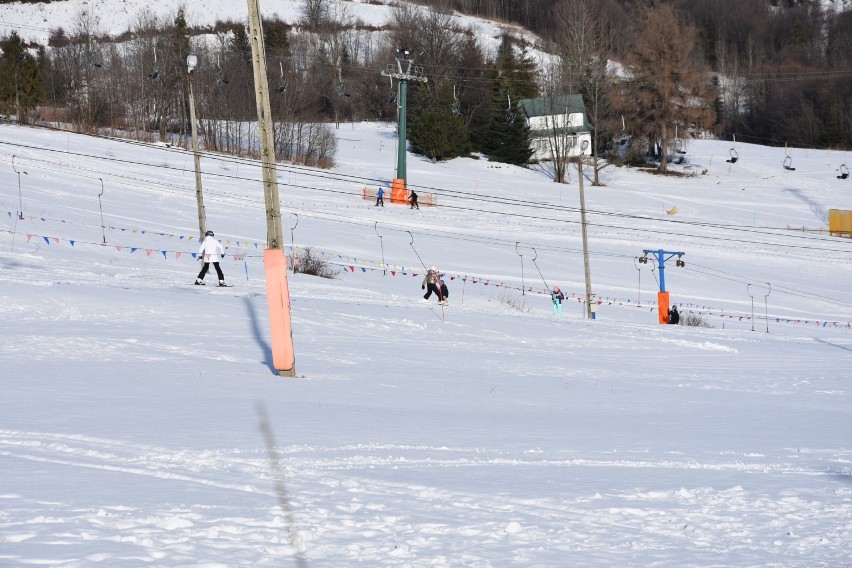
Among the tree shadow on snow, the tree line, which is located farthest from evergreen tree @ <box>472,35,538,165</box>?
the tree shadow on snow

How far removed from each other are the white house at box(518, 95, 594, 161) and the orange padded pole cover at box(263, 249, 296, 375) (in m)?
68.2

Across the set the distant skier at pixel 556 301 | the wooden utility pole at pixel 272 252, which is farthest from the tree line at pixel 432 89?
the wooden utility pole at pixel 272 252

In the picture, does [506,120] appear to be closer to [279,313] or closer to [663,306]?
[663,306]

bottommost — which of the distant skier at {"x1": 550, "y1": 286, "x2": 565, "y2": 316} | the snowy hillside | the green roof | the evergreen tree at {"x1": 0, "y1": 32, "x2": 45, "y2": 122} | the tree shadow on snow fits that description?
the distant skier at {"x1": 550, "y1": 286, "x2": 565, "y2": 316}

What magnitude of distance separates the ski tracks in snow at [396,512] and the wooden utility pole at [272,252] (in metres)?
5.66

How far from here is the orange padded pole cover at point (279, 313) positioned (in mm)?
14727

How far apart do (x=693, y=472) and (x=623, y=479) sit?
31.9 inches

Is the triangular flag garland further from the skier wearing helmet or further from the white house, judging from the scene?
the white house

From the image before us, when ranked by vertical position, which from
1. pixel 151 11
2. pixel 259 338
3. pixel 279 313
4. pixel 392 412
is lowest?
pixel 392 412

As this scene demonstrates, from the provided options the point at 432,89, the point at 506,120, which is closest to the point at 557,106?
the point at 506,120

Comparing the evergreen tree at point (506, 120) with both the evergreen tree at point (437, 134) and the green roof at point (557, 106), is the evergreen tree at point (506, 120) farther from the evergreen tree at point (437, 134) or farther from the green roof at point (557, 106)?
the evergreen tree at point (437, 134)

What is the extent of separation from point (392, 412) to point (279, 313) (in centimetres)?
364

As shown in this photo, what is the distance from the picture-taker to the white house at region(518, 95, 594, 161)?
84.1 m

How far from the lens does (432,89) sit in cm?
9531
